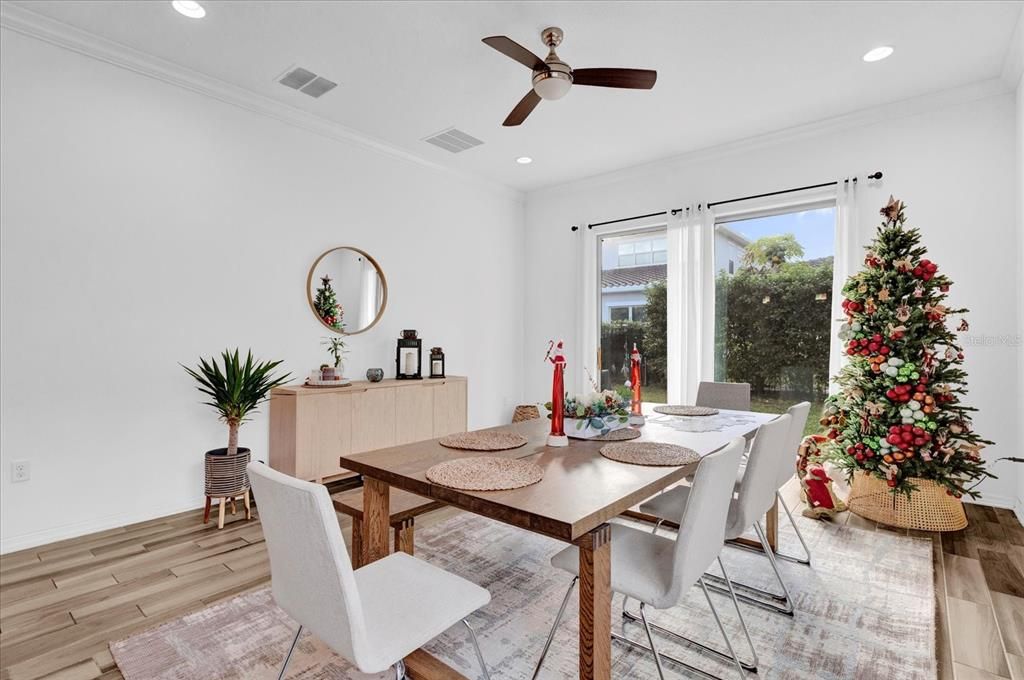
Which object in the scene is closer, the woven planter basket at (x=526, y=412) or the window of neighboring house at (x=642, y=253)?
the window of neighboring house at (x=642, y=253)

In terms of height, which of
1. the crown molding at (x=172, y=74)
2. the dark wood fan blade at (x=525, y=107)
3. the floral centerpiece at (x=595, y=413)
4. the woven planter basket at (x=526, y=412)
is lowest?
the woven planter basket at (x=526, y=412)

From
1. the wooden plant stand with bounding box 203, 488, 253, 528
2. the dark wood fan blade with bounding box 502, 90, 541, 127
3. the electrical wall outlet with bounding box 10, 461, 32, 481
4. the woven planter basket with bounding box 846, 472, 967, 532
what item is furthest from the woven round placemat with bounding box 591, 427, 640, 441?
the electrical wall outlet with bounding box 10, 461, 32, 481

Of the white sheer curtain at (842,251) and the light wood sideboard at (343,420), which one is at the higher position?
the white sheer curtain at (842,251)

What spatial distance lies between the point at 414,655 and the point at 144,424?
2.43 m

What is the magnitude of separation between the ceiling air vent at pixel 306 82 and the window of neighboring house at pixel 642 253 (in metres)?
3.14

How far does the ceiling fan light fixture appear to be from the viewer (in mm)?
2488

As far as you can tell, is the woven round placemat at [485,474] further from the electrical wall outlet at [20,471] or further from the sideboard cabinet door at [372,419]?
the electrical wall outlet at [20,471]

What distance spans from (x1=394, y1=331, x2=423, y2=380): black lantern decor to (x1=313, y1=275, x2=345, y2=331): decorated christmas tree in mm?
573

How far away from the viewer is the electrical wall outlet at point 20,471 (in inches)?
105

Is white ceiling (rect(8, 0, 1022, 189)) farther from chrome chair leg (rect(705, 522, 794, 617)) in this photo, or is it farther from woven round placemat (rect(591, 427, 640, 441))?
chrome chair leg (rect(705, 522, 794, 617))

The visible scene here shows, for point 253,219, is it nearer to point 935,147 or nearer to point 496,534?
point 496,534

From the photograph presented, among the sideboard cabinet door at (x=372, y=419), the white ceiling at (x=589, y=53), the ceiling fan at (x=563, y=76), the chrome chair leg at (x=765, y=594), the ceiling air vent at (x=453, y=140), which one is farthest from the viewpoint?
the ceiling air vent at (x=453, y=140)

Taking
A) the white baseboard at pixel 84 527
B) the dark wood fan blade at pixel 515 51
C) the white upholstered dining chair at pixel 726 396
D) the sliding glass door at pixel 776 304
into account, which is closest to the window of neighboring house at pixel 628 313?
the sliding glass door at pixel 776 304

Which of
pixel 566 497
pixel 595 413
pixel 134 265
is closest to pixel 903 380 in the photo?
pixel 595 413
